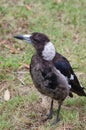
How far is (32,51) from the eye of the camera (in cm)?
607

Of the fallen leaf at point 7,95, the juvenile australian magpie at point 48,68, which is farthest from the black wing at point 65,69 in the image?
the fallen leaf at point 7,95

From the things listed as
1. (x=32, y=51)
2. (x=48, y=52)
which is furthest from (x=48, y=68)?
(x=32, y=51)

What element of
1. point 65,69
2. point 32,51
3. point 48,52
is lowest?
point 32,51

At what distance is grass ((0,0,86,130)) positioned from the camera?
15.2ft

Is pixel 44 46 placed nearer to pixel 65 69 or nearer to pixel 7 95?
pixel 65 69

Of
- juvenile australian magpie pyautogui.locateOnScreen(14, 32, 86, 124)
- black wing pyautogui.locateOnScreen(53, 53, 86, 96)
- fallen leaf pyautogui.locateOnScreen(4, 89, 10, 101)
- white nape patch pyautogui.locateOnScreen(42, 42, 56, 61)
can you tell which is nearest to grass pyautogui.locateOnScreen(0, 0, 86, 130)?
fallen leaf pyautogui.locateOnScreen(4, 89, 10, 101)

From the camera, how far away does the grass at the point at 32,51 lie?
4.62 metres

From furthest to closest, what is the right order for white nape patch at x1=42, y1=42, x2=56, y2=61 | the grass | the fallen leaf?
the fallen leaf < the grass < white nape patch at x1=42, y1=42, x2=56, y2=61

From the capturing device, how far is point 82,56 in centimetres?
596

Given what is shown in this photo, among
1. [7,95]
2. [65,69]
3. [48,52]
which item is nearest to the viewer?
[48,52]

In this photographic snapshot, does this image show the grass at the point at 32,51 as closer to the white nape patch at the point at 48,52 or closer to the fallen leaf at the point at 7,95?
the fallen leaf at the point at 7,95

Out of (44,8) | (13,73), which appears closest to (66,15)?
(44,8)

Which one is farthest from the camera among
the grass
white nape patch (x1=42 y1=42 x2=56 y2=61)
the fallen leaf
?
the fallen leaf

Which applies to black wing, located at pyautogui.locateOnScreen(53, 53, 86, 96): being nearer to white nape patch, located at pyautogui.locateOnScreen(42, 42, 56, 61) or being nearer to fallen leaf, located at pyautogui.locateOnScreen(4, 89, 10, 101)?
white nape patch, located at pyautogui.locateOnScreen(42, 42, 56, 61)
